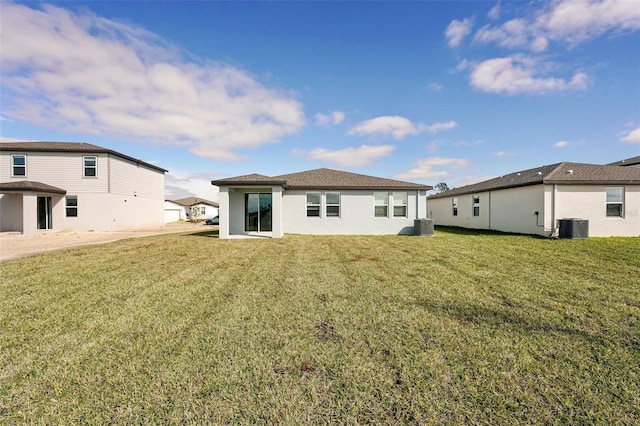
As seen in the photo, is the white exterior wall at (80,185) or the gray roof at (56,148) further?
the white exterior wall at (80,185)

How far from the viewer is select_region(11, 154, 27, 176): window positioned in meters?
17.5

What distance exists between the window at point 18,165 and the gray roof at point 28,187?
2.48 feet

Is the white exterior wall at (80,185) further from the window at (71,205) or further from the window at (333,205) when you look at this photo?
the window at (333,205)

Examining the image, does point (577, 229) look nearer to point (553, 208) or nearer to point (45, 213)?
point (553, 208)

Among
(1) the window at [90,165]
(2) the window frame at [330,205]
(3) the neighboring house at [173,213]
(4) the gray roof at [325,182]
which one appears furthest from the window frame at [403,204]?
(3) the neighboring house at [173,213]

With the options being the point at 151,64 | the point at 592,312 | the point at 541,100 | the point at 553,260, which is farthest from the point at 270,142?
the point at 592,312

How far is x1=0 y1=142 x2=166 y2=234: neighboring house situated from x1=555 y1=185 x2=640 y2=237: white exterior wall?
2805 centimetres

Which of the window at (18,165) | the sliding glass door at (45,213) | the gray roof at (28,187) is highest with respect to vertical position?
the window at (18,165)

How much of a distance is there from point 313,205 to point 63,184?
697 inches

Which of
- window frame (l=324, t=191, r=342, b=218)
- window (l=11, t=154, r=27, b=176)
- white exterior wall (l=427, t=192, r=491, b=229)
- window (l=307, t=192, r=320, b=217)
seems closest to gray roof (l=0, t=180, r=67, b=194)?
window (l=11, t=154, r=27, b=176)

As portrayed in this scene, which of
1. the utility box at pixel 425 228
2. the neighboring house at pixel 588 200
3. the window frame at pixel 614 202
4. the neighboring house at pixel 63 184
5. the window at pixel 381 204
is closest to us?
the neighboring house at pixel 588 200

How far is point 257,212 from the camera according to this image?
14.9m

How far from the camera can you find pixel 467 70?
14656 mm

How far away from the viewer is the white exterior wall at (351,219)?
49.8 ft
